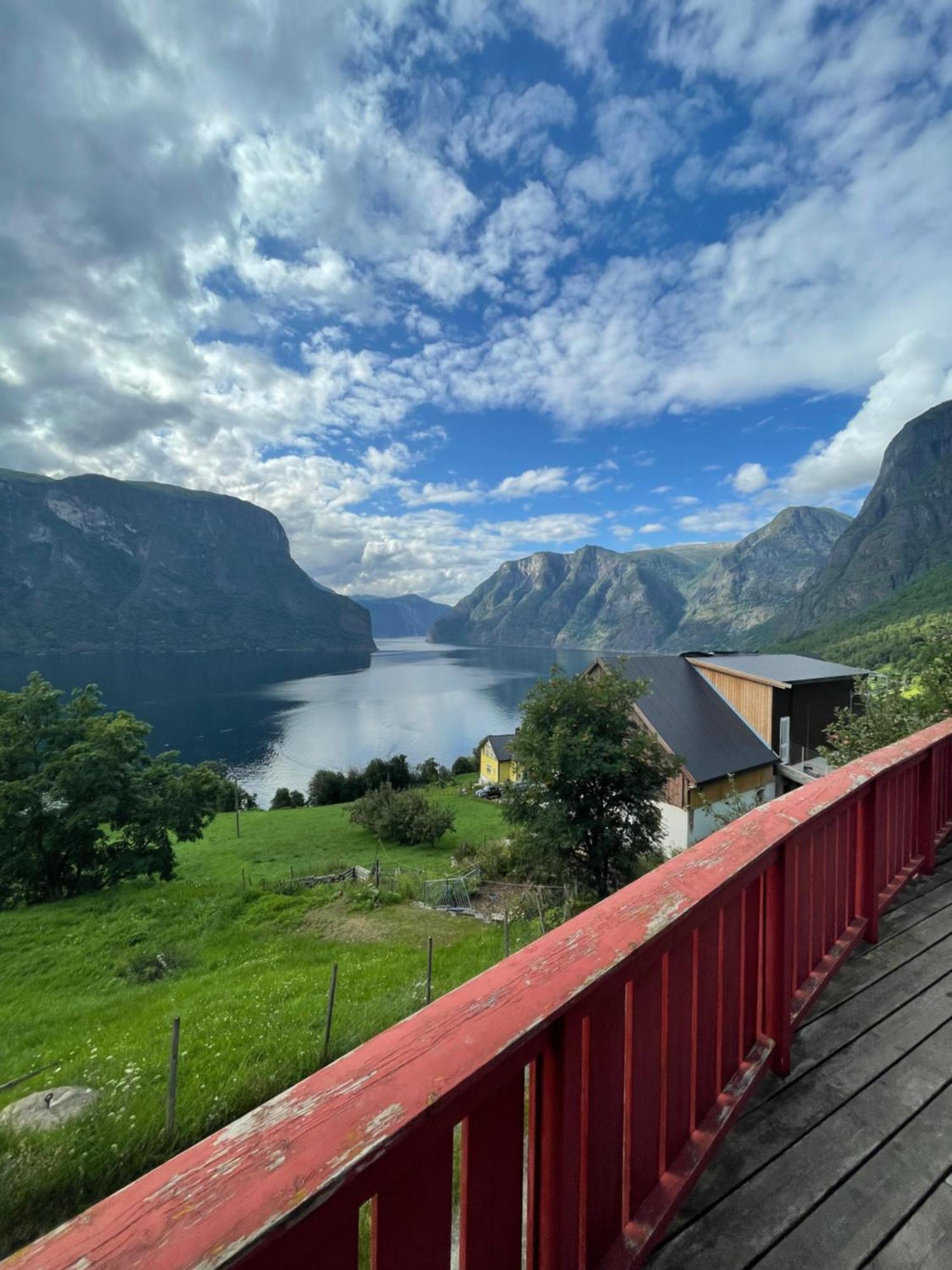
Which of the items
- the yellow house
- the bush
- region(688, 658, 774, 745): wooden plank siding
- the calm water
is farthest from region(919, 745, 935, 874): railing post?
the calm water

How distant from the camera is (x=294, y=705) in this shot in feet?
295

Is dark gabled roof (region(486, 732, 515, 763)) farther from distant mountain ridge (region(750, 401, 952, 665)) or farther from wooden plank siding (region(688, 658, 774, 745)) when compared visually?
distant mountain ridge (region(750, 401, 952, 665))

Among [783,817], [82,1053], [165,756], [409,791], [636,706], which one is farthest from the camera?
[409,791]

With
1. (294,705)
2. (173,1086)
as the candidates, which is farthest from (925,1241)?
(294,705)

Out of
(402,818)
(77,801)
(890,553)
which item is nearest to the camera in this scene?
(77,801)

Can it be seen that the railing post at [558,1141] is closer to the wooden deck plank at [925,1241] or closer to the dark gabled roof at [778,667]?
the wooden deck plank at [925,1241]

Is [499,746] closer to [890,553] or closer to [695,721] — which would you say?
[695,721]

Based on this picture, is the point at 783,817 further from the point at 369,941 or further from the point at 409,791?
the point at 409,791

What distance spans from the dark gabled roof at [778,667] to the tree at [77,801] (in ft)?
72.7

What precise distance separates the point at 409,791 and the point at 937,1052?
28.4 metres

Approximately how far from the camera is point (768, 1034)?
2139 millimetres

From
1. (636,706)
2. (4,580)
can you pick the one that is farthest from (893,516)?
(4,580)

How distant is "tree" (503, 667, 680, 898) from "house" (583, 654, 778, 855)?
2332 millimetres

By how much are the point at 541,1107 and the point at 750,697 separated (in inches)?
992
